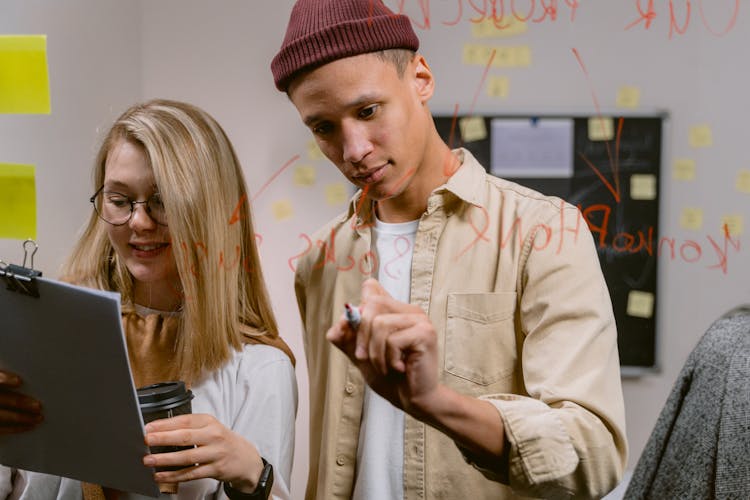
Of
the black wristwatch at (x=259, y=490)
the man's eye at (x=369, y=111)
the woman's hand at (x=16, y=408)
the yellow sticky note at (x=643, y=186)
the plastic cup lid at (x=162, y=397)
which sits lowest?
the black wristwatch at (x=259, y=490)

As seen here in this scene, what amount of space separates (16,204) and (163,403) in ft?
1.43

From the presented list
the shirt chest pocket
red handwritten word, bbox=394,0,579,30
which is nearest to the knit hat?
red handwritten word, bbox=394,0,579,30

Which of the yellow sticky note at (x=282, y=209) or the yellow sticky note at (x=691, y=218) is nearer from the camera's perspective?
the yellow sticky note at (x=691, y=218)

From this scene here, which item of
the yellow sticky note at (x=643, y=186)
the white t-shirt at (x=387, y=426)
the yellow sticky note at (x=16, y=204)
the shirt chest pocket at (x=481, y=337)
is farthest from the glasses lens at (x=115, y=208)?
the yellow sticky note at (x=643, y=186)

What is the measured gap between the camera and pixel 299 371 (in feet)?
4.55

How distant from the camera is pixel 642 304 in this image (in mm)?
1148

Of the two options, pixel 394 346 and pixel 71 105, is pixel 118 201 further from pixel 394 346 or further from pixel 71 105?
pixel 394 346

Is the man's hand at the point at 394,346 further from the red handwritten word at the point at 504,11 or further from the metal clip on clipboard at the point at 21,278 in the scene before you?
the red handwritten word at the point at 504,11

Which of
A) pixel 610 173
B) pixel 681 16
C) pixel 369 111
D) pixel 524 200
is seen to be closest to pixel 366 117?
pixel 369 111

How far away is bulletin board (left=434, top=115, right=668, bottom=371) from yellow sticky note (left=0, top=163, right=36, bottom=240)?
0.65 m

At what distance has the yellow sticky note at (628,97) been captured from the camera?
1015 millimetres

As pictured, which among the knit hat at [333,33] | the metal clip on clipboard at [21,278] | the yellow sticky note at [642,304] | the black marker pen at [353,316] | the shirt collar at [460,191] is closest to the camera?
the black marker pen at [353,316]

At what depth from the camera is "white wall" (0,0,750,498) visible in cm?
99

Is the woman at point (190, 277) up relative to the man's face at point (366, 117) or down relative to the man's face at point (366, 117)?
down
